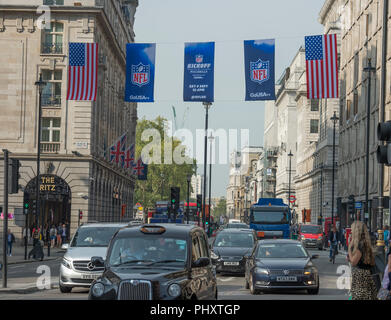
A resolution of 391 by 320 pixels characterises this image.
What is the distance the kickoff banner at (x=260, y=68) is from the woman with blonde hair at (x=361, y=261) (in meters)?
23.0

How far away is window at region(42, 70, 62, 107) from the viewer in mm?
56375

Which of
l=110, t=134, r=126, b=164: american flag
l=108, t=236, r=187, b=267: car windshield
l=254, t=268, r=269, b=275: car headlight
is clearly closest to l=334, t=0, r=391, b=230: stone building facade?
l=110, t=134, r=126, b=164: american flag

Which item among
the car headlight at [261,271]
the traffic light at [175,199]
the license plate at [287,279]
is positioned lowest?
the license plate at [287,279]

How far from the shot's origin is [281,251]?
21.8 m

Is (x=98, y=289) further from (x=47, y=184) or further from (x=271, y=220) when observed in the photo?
(x=47, y=184)

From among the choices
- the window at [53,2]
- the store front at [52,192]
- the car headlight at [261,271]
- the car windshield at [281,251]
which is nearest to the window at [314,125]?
the store front at [52,192]

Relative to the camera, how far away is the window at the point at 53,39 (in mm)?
56469

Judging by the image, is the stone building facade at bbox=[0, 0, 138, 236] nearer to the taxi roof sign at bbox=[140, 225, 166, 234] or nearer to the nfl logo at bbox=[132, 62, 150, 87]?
the nfl logo at bbox=[132, 62, 150, 87]

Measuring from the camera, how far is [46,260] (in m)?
40.9

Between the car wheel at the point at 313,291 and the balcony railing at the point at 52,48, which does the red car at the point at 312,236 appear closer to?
the balcony railing at the point at 52,48

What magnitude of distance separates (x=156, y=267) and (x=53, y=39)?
46527mm

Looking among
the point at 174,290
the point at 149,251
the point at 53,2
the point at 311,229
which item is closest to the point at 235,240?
the point at 149,251
